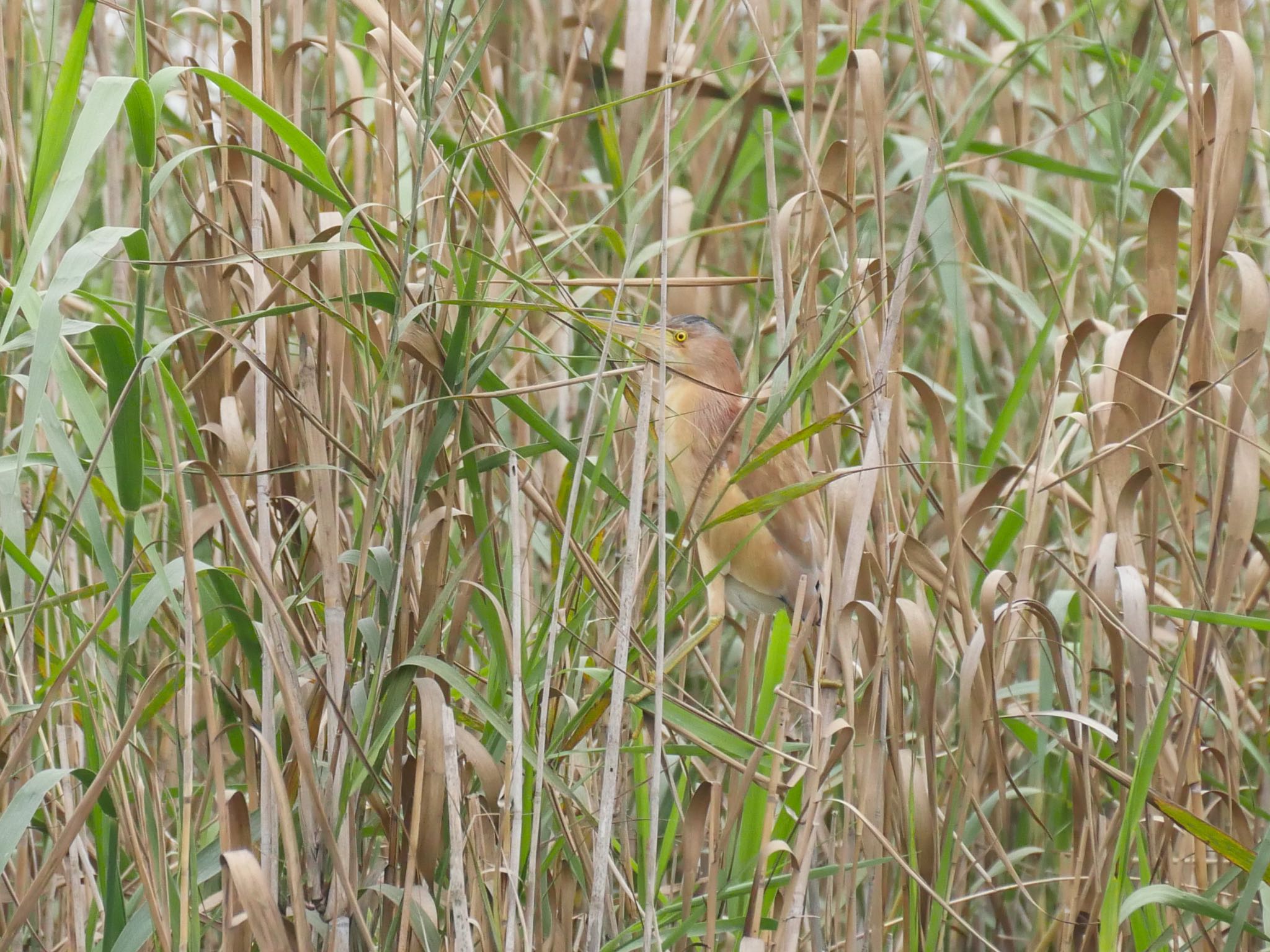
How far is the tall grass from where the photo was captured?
102 centimetres

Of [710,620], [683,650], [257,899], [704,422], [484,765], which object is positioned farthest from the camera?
[704,422]

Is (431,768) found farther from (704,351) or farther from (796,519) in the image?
(704,351)

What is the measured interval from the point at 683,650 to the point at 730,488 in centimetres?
36

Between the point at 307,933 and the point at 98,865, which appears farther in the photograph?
the point at 98,865

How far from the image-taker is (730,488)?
1568 millimetres

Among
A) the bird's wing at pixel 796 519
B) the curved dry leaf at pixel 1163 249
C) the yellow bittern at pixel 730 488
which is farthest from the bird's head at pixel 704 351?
the curved dry leaf at pixel 1163 249

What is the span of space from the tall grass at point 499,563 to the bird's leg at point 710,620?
42 millimetres

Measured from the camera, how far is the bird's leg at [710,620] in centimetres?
128

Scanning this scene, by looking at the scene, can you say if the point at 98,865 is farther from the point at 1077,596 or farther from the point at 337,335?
the point at 1077,596

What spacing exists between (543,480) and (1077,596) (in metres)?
0.70

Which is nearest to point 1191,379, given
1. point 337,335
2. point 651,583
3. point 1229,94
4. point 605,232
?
point 1229,94

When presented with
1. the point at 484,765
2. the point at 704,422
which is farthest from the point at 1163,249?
the point at 484,765

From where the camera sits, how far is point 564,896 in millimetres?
1224

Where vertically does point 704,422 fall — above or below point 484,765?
above
